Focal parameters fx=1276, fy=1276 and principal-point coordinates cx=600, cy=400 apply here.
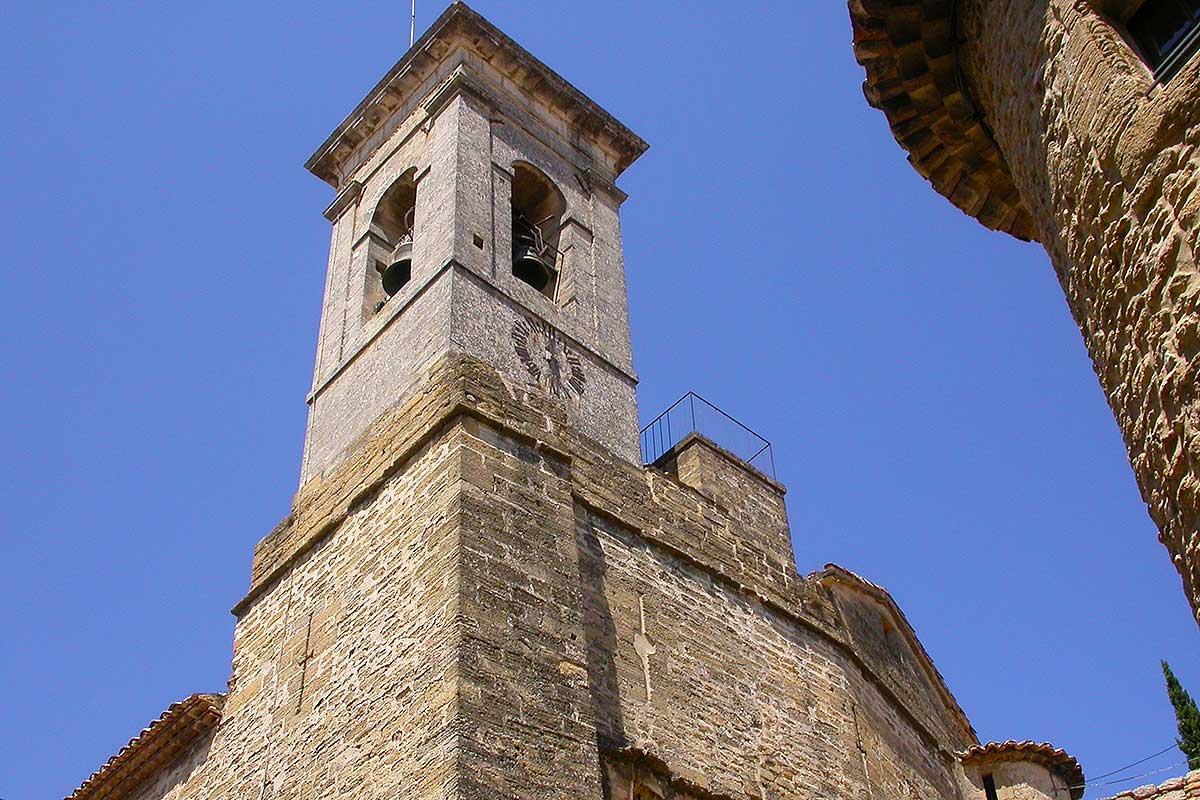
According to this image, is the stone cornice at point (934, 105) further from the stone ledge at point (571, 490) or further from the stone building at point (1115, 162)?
the stone ledge at point (571, 490)

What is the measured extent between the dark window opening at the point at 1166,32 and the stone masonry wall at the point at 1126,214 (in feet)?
0.18

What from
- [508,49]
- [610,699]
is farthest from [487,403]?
[508,49]

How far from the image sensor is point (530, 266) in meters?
12.2

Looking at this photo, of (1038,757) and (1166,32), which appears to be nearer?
(1166,32)

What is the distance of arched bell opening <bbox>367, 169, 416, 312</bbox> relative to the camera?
39.8 ft

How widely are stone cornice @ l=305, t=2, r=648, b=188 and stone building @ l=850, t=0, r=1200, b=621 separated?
30.2ft

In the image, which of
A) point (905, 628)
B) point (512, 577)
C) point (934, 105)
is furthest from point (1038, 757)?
point (934, 105)

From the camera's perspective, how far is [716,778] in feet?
28.3

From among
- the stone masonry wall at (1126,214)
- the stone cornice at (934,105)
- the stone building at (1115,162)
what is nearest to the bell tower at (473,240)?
the stone cornice at (934,105)

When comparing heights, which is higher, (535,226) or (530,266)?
(535,226)

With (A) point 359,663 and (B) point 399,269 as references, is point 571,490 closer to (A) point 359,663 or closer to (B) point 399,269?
(A) point 359,663

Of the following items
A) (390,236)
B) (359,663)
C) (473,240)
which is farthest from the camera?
(390,236)

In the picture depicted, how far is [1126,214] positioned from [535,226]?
983 centimetres

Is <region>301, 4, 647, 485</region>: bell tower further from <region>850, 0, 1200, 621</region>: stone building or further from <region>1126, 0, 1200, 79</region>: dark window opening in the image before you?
<region>1126, 0, 1200, 79</region>: dark window opening
